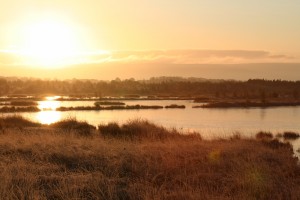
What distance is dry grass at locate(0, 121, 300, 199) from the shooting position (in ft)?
29.9

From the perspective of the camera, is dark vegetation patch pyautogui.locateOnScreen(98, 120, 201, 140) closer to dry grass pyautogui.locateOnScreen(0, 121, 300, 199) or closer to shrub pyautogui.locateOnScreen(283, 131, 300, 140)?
shrub pyautogui.locateOnScreen(283, 131, 300, 140)

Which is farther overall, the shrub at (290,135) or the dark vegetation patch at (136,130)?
the shrub at (290,135)

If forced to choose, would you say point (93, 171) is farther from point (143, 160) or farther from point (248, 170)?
point (248, 170)

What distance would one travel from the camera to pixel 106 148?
13375 millimetres

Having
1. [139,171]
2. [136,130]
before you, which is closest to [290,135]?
[136,130]

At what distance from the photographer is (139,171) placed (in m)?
11.4

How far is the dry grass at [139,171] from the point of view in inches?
359

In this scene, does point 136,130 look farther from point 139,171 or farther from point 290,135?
point 139,171

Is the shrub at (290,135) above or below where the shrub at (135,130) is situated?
below

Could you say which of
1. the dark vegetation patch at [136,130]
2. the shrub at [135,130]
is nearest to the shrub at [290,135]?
the dark vegetation patch at [136,130]

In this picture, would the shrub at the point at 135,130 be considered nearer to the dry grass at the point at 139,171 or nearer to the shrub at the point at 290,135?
the shrub at the point at 290,135

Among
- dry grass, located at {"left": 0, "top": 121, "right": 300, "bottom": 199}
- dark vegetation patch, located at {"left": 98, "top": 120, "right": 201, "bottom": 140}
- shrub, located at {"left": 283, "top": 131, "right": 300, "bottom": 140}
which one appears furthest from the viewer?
shrub, located at {"left": 283, "top": 131, "right": 300, "bottom": 140}

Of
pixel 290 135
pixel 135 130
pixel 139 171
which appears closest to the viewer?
pixel 139 171

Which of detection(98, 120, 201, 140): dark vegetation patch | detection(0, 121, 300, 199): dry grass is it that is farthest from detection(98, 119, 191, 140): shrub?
detection(0, 121, 300, 199): dry grass
